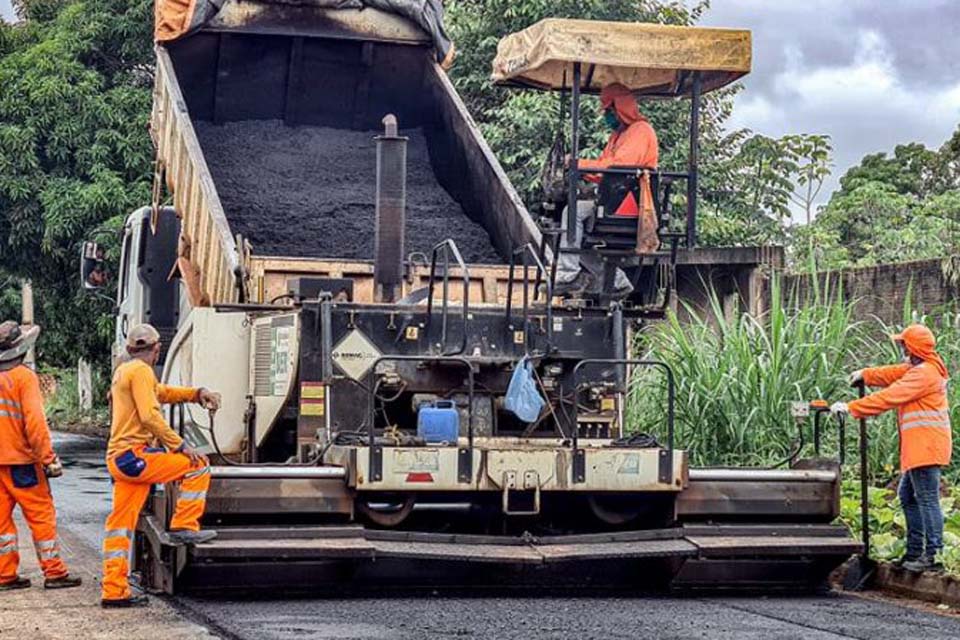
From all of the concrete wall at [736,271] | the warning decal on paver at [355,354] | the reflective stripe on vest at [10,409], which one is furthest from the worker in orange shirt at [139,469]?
the concrete wall at [736,271]

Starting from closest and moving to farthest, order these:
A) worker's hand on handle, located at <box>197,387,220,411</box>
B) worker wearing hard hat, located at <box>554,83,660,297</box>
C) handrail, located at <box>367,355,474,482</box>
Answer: handrail, located at <box>367,355,474,482</box> < worker's hand on handle, located at <box>197,387,220,411</box> < worker wearing hard hat, located at <box>554,83,660,297</box>

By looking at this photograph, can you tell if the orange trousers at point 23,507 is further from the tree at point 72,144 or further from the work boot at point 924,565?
the tree at point 72,144

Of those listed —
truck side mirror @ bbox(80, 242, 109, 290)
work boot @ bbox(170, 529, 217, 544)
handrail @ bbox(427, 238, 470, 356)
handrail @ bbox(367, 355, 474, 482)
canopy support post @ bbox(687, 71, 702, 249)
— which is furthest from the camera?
truck side mirror @ bbox(80, 242, 109, 290)

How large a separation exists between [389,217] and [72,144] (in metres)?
12.9

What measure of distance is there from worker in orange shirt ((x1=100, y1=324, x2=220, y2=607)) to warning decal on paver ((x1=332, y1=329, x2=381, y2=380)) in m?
1.09

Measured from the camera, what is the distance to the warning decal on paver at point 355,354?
8.38m

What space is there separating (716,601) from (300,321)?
252 cm

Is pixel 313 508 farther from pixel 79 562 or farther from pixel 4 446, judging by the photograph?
pixel 79 562

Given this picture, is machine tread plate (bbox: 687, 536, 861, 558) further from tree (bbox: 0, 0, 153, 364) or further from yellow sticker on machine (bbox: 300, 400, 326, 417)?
tree (bbox: 0, 0, 153, 364)

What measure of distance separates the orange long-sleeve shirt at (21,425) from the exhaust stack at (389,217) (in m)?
1.91

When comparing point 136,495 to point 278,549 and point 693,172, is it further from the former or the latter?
point 693,172

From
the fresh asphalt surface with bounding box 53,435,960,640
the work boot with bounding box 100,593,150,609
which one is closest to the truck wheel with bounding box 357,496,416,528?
the fresh asphalt surface with bounding box 53,435,960,640

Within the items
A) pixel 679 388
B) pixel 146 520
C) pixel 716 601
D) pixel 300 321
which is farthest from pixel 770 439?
pixel 146 520

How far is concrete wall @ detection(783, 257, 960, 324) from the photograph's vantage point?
40.5 ft
